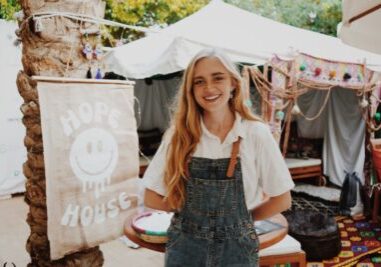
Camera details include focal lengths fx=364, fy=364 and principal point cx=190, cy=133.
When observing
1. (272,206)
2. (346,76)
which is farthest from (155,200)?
(346,76)

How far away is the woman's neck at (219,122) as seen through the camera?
5.41 ft

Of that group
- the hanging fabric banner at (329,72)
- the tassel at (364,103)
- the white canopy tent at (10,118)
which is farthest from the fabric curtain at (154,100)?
the tassel at (364,103)

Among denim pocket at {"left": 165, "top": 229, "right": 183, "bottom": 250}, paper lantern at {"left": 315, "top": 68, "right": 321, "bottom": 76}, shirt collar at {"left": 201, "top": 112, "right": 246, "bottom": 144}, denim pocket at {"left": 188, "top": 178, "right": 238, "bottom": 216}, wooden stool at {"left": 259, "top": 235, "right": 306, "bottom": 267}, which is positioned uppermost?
paper lantern at {"left": 315, "top": 68, "right": 321, "bottom": 76}

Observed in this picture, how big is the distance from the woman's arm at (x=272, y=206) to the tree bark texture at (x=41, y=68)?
41.1 inches

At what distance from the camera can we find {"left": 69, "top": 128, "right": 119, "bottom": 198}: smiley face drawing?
1910mm

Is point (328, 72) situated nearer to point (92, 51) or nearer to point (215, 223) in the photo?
point (92, 51)

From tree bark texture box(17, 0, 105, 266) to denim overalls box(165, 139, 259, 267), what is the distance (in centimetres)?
83

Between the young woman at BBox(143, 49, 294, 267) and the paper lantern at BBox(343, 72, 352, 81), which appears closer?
A: the young woman at BBox(143, 49, 294, 267)

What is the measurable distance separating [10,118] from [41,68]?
4.99 meters

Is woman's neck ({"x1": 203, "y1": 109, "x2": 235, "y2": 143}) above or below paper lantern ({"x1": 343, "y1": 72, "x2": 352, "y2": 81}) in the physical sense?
below

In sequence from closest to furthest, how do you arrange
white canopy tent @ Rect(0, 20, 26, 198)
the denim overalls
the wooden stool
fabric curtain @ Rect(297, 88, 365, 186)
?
the denim overalls < the wooden stool < white canopy tent @ Rect(0, 20, 26, 198) < fabric curtain @ Rect(297, 88, 365, 186)

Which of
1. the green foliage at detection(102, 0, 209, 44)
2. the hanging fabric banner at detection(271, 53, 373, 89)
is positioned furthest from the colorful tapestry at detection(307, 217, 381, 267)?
the green foliage at detection(102, 0, 209, 44)

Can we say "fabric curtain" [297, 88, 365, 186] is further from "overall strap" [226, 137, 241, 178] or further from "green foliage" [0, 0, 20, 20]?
"green foliage" [0, 0, 20, 20]

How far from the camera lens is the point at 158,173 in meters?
1.70
